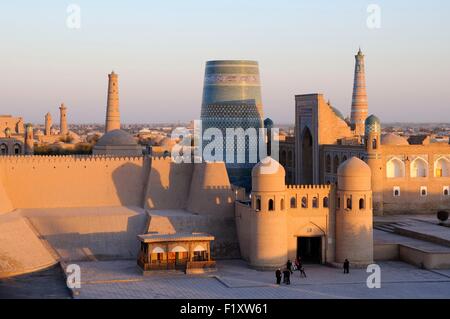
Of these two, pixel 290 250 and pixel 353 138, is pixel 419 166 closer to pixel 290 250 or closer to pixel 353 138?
pixel 353 138

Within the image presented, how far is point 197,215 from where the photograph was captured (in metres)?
29.6

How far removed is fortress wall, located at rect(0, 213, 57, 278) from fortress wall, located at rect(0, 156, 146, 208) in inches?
98.8

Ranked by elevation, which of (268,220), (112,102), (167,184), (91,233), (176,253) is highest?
(112,102)

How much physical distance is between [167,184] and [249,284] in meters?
7.40

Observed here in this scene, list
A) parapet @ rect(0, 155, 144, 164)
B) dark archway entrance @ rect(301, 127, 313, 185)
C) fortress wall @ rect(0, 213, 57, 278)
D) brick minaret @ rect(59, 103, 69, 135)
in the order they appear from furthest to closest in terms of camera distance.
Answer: brick minaret @ rect(59, 103, 69, 135) < dark archway entrance @ rect(301, 127, 313, 185) < parapet @ rect(0, 155, 144, 164) < fortress wall @ rect(0, 213, 57, 278)

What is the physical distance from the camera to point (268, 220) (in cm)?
2745

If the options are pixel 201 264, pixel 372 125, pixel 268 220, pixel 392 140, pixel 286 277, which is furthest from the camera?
pixel 392 140

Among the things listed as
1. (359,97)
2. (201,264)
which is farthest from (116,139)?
(359,97)

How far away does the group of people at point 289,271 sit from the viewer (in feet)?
82.6

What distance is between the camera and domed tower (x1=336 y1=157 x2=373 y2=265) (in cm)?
2814

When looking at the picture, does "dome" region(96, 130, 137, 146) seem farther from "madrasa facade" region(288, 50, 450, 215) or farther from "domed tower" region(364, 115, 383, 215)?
"domed tower" region(364, 115, 383, 215)

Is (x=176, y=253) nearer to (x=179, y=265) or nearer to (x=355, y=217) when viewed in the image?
(x=179, y=265)

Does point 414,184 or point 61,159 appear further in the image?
point 414,184

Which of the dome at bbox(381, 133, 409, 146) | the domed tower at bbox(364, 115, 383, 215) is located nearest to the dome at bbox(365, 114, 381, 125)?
the domed tower at bbox(364, 115, 383, 215)
